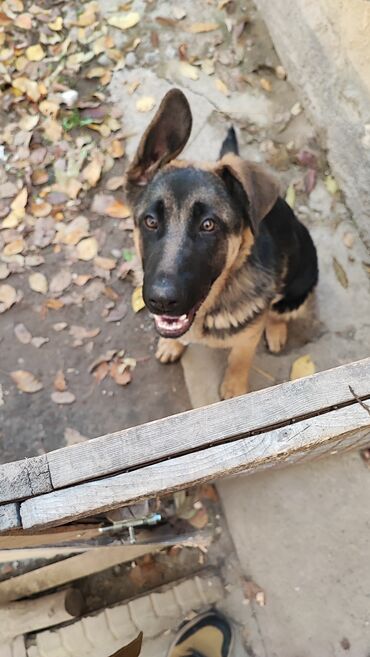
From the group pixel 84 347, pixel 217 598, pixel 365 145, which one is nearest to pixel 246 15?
pixel 365 145

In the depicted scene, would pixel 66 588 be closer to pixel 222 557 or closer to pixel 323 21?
pixel 222 557

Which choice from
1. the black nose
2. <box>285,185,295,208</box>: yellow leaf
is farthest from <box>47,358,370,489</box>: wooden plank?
<box>285,185,295,208</box>: yellow leaf

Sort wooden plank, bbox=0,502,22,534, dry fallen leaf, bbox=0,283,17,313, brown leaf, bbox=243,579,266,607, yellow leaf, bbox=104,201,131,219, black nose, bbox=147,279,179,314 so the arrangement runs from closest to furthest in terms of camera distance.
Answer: wooden plank, bbox=0,502,22,534 < black nose, bbox=147,279,179,314 < brown leaf, bbox=243,579,266,607 < dry fallen leaf, bbox=0,283,17,313 < yellow leaf, bbox=104,201,131,219

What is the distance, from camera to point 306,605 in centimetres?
343

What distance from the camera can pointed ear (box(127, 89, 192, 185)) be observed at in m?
2.89

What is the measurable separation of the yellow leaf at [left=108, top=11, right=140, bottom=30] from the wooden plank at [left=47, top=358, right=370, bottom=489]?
414 cm

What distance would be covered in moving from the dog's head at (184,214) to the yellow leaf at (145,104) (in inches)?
80.1

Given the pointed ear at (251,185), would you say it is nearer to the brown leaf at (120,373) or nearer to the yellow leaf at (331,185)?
the brown leaf at (120,373)

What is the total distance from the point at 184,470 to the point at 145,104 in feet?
11.9

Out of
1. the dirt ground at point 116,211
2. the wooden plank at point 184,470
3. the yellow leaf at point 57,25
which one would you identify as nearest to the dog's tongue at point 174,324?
the dirt ground at point 116,211

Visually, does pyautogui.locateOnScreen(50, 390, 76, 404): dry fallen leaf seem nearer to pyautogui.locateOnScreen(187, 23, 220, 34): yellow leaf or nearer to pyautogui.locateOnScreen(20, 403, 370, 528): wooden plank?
pyautogui.locateOnScreen(20, 403, 370, 528): wooden plank

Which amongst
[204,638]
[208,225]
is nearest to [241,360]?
[208,225]

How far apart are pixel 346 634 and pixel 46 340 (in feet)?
8.30

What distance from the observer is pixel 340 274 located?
4238mm
